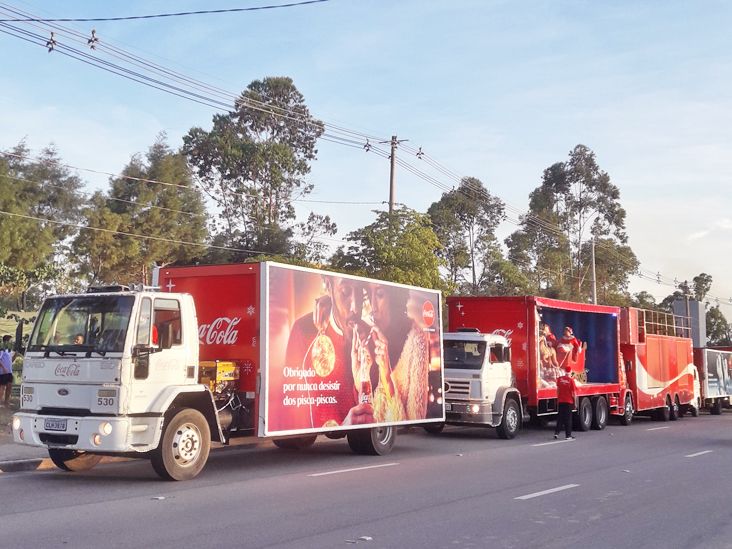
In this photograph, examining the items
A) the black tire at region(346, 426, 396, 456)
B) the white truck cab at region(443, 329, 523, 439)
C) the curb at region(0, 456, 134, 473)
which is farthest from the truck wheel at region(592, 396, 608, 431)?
the curb at region(0, 456, 134, 473)

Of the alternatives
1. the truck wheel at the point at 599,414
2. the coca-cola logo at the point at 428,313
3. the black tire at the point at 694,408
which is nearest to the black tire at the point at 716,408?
the black tire at the point at 694,408

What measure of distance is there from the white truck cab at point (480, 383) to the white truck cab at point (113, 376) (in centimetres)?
907

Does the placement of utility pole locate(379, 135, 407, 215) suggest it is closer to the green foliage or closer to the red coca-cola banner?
the red coca-cola banner

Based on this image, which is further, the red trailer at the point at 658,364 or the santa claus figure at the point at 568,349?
the red trailer at the point at 658,364

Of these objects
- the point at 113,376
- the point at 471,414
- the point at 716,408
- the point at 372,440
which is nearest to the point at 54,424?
the point at 113,376

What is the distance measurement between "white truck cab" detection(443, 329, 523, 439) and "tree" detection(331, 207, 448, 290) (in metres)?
8.78

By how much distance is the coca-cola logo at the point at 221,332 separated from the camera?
1287cm

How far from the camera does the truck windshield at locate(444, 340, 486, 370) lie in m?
20.0

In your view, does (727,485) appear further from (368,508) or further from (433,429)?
(433,429)

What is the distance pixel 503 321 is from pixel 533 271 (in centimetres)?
3945

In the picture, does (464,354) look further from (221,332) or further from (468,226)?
(468,226)

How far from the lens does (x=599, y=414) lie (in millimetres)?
24812

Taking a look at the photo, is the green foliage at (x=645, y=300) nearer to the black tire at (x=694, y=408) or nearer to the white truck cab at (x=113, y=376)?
the black tire at (x=694, y=408)

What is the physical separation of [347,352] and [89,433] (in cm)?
A: 483
